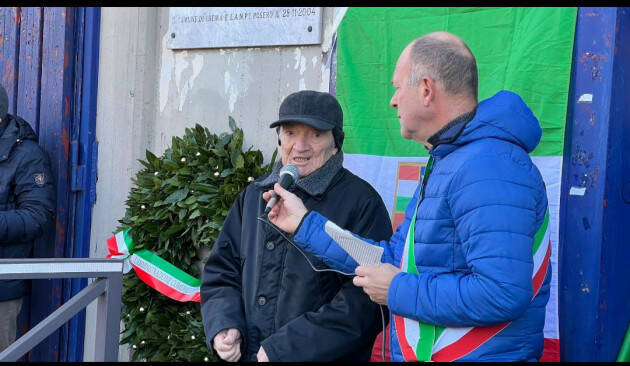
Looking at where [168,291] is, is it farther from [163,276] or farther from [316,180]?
[316,180]

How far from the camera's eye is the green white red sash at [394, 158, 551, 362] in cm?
191

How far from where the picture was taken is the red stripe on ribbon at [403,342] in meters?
2.01

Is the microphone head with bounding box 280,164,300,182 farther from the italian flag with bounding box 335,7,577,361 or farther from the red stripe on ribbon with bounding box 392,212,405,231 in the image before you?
the red stripe on ribbon with bounding box 392,212,405,231

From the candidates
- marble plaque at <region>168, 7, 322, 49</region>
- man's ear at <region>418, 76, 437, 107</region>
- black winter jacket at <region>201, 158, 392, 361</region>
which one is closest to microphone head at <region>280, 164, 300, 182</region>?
black winter jacket at <region>201, 158, 392, 361</region>

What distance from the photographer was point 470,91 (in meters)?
2.02

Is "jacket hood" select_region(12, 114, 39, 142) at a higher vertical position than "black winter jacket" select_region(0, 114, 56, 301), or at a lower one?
higher

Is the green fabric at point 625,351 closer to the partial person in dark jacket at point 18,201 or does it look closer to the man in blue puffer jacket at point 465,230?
the man in blue puffer jacket at point 465,230

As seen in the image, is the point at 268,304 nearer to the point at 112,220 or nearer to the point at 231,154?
the point at 231,154

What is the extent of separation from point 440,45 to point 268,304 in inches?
43.7

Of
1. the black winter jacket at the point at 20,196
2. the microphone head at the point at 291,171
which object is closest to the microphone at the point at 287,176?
the microphone head at the point at 291,171

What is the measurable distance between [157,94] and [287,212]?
8.82 ft

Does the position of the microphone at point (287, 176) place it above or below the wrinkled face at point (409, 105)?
below

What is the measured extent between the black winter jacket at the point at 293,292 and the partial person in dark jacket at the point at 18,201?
187cm

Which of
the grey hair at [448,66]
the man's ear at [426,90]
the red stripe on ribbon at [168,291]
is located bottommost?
the red stripe on ribbon at [168,291]
